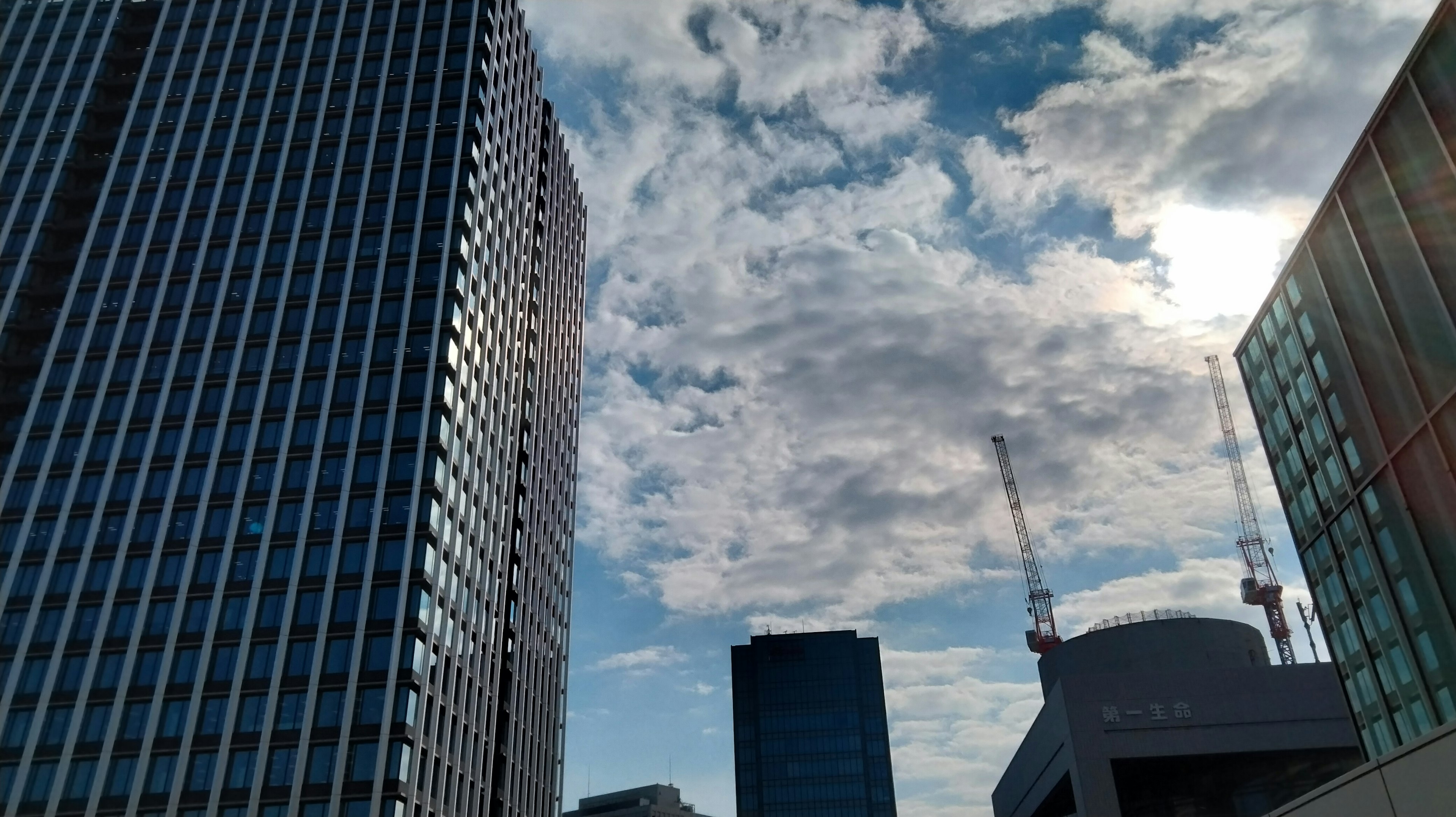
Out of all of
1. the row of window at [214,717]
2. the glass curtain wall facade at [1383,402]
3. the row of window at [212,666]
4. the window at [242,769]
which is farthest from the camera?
the row of window at [212,666]

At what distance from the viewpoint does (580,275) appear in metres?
148

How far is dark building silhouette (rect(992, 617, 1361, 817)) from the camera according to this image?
80.6 metres

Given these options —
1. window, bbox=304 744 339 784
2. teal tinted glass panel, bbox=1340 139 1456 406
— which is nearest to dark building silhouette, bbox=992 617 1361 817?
teal tinted glass panel, bbox=1340 139 1456 406

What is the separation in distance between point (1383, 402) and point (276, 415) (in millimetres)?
82116

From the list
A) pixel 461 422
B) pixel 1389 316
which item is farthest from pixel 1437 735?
pixel 461 422

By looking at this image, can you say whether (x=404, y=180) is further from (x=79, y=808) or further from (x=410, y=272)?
(x=79, y=808)

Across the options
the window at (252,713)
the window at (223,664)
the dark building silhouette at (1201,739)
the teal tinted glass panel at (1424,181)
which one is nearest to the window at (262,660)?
the window at (223,664)

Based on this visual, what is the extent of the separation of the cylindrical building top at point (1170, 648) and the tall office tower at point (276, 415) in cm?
6065

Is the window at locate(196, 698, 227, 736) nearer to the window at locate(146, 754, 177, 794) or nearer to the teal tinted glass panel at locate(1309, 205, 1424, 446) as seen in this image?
the window at locate(146, 754, 177, 794)

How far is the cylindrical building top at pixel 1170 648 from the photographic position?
329ft

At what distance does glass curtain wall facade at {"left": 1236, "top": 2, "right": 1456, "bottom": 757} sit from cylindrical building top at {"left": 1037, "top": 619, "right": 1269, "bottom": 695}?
168 ft

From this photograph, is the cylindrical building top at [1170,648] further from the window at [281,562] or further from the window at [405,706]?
the window at [281,562]

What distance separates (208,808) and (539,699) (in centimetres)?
4252

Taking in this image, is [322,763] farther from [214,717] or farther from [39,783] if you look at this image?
[39,783]
